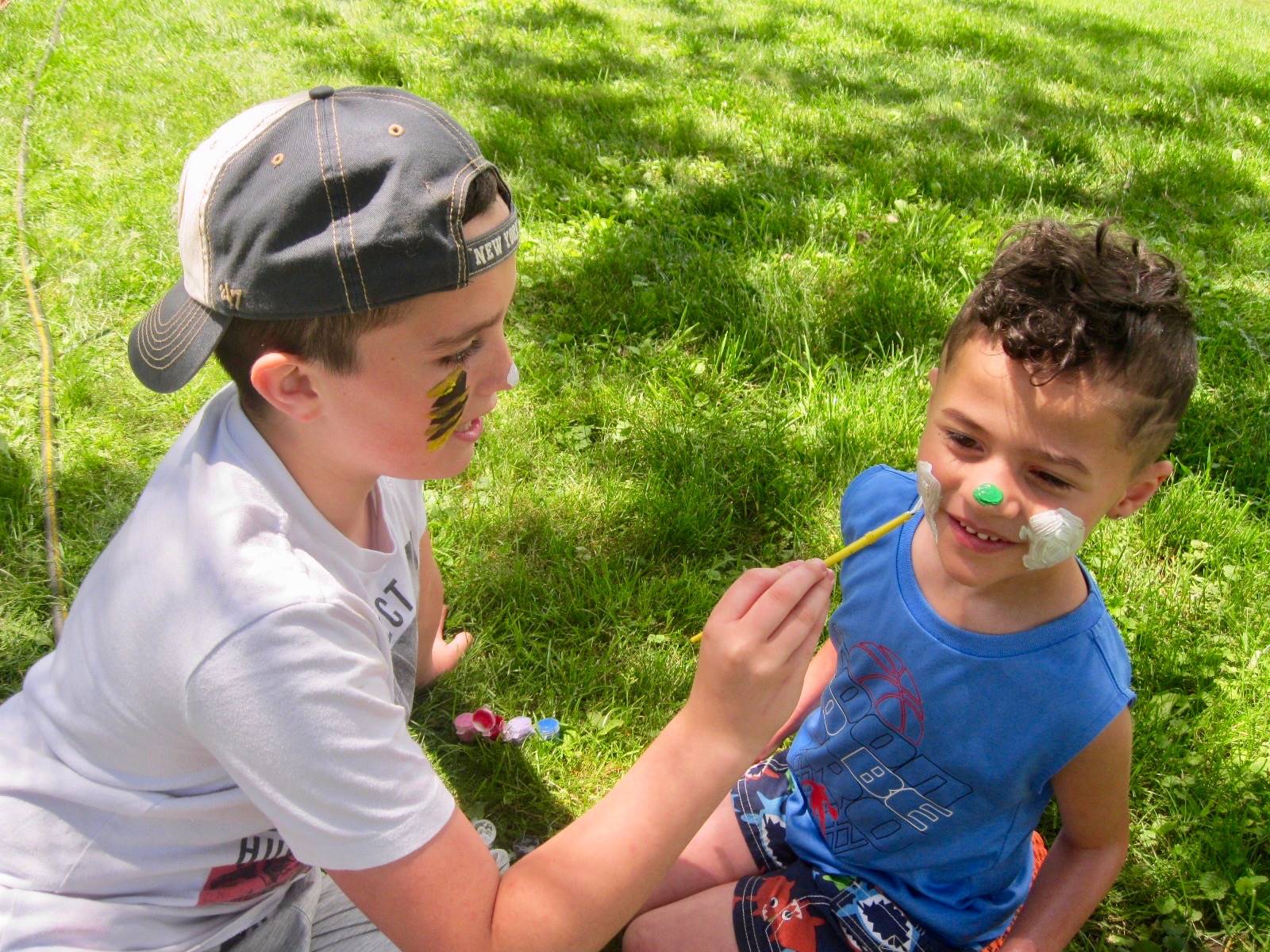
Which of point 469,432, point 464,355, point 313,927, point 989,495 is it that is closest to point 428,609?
point 313,927

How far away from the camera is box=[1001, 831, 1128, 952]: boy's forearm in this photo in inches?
60.3

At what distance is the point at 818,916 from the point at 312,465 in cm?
115

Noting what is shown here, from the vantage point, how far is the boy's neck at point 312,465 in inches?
54.2

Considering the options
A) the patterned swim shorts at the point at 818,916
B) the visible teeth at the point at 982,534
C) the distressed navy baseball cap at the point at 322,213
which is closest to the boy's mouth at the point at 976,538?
the visible teeth at the point at 982,534

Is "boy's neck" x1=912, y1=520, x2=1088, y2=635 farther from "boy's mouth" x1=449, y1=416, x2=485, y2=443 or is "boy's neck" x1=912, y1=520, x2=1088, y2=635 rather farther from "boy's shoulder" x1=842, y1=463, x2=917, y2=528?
"boy's mouth" x1=449, y1=416, x2=485, y2=443

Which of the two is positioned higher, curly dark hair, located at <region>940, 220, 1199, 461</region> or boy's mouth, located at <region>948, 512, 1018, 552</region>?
curly dark hair, located at <region>940, 220, 1199, 461</region>

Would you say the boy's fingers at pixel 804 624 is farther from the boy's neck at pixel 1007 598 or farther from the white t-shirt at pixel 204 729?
the white t-shirt at pixel 204 729

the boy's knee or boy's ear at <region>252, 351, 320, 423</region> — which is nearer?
boy's ear at <region>252, 351, 320, 423</region>

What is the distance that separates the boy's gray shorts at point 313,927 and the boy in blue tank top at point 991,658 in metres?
0.50

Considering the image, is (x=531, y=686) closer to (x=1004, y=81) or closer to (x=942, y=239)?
(x=942, y=239)

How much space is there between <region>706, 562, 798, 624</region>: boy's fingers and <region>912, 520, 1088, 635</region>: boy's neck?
40cm

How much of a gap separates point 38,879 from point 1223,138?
573cm

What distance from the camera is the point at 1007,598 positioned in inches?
61.2

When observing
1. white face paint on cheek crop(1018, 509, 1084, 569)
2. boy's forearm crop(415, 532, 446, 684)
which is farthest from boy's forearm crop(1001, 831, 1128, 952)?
boy's forearm crop(415, 532, 446, 684)
